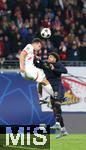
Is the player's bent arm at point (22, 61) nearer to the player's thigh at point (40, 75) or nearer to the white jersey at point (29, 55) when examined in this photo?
the white jersey at point (29, 55)

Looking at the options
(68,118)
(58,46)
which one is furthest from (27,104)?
(58,46)

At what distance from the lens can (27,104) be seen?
17.1m

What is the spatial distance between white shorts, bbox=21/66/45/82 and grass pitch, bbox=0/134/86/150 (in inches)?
53.0

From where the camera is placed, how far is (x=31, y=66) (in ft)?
52.4

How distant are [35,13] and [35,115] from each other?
861 cm

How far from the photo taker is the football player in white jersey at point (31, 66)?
15.7 meters

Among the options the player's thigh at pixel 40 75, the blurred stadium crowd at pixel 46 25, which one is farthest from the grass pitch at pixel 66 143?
the blurred stadium crowd at pixel 46 25

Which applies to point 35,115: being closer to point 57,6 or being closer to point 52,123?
point 52,123

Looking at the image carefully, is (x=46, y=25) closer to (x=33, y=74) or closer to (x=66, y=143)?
(x=33, y=74)

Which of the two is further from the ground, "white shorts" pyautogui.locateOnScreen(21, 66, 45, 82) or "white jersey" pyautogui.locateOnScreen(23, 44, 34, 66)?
"white jersey" pyautogui.locateOnScreen(23, 44, 34, 66)

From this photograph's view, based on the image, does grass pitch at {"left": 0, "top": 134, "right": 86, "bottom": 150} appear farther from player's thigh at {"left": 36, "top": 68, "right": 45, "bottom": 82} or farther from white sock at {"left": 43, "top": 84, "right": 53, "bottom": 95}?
player's thigh at {"left": 36, "top": 68, "right": 45, "bottom": 82}

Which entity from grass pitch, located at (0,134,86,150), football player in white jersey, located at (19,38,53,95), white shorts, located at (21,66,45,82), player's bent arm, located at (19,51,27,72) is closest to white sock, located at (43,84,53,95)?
football player in white jersey, located at (19,38,53,95)

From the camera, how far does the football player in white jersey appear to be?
15.7 meters

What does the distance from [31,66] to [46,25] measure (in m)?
8.52
